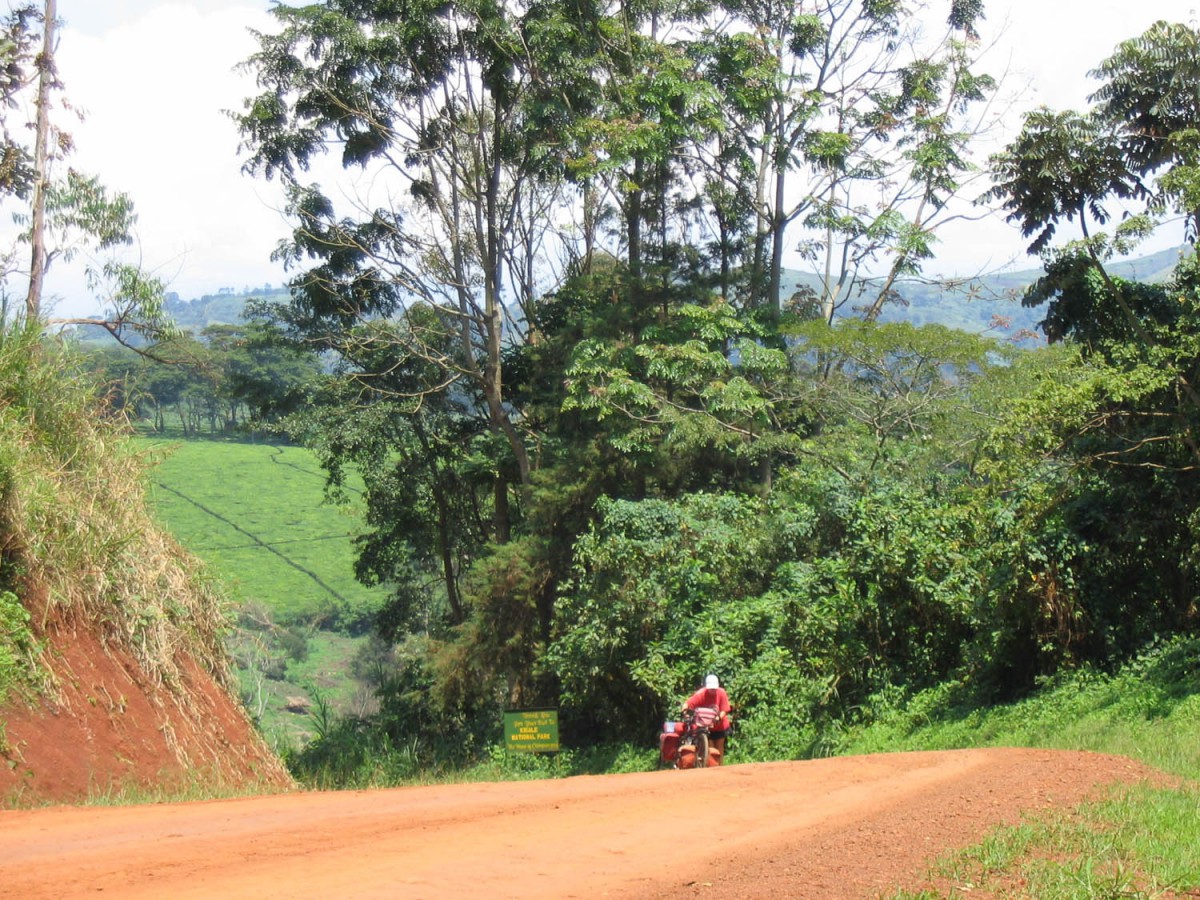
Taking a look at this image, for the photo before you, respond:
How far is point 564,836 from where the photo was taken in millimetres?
6965

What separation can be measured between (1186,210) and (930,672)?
22.1 feet

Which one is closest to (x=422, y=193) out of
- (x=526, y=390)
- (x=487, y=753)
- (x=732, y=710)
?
(x=526, y=390)

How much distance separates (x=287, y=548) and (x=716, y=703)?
183 feet

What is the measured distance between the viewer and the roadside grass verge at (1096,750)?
557cm

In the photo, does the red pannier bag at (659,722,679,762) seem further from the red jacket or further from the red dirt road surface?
the red dirt road surface

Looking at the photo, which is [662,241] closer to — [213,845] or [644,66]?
[644,66]

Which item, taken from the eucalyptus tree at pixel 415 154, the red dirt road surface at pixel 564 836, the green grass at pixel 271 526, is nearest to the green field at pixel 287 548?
the green grass at pixel 271 526

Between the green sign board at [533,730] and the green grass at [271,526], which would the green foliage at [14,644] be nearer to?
the green sign board at [533,730]

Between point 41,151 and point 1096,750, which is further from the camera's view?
point 41,151

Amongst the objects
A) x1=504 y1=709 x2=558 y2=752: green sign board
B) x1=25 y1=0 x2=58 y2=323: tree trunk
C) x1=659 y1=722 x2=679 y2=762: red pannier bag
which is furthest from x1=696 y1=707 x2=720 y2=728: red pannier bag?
x1=25 y1=0 x2=58 y2=323: tree trunk

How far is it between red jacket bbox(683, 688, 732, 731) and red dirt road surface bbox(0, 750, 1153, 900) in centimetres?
407

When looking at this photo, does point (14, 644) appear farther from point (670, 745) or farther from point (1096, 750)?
point (1096, 750)

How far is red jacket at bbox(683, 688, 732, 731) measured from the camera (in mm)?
13922

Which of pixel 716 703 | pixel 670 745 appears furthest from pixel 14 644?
pixel 716 703
